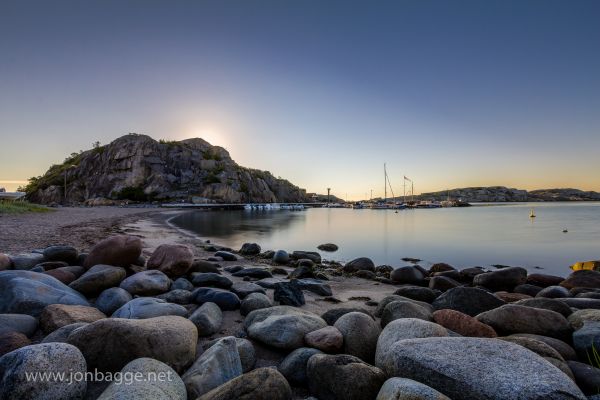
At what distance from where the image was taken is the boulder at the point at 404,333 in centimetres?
354

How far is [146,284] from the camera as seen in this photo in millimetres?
5938

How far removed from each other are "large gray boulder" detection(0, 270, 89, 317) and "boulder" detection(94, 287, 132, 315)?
0.80 feet

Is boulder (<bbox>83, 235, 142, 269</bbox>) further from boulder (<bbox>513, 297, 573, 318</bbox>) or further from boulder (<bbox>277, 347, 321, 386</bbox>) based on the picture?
boulder (<bbox>513, 297, 573, 318</bbox>)

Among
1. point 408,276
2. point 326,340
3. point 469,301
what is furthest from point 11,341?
point 408,276

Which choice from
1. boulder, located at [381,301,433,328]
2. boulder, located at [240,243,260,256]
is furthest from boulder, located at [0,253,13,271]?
boulder, located at [240,243,260,256]

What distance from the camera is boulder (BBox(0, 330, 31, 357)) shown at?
3232 mm

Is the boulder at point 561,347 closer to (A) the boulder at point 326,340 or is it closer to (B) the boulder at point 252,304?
(A) the boulder at point 326,340

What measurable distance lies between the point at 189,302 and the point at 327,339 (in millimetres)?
3120

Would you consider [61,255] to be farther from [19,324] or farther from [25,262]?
[19,324]

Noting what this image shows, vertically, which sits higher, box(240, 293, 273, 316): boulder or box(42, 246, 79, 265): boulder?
box(42, 246, 79, 265): boulder

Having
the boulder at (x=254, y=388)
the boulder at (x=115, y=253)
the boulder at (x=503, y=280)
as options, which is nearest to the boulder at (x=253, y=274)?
the boulder at (x=115, y=253)

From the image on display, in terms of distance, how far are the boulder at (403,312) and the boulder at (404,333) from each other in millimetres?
1058

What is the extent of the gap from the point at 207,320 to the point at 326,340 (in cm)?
186

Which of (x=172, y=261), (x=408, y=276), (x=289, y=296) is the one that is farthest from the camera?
(x=408, y=276)
